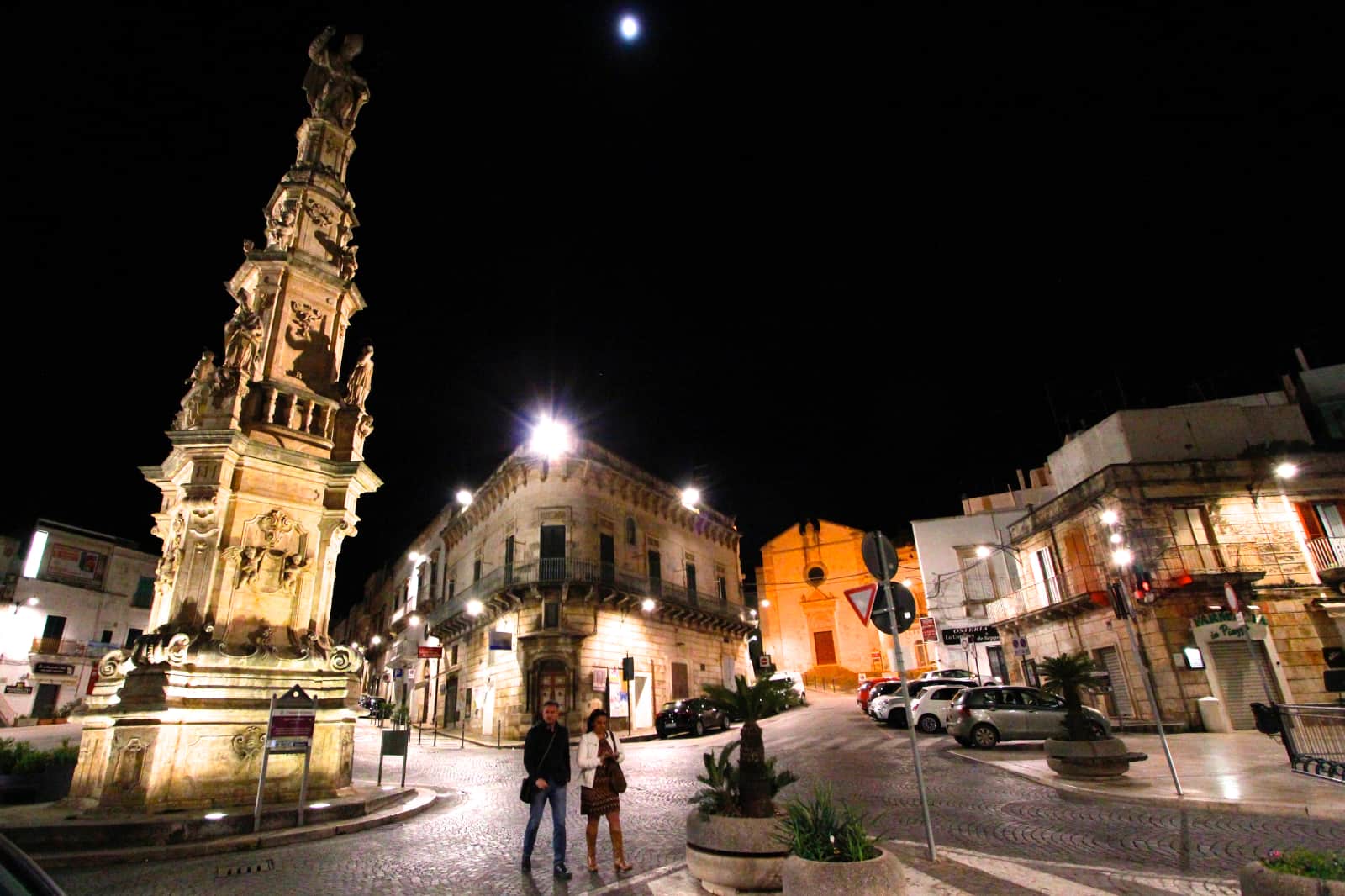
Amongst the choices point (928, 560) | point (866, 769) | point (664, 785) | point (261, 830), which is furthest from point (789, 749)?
point (928, 560)

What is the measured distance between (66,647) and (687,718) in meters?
33.8

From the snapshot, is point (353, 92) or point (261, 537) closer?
point (261, 537)

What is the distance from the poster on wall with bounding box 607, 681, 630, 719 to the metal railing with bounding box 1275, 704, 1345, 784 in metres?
19.9

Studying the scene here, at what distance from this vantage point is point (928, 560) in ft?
106

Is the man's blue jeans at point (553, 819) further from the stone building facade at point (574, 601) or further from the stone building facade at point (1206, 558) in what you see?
the stone building facade at point (1206, 558)

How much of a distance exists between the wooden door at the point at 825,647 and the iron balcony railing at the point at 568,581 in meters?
16.4

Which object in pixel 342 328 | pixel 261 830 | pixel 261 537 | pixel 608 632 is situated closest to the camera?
pixel 261 830

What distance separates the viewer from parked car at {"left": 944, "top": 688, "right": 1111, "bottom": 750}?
1405 cm

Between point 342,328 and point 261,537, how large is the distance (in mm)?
4639

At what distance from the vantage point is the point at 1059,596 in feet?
73.5

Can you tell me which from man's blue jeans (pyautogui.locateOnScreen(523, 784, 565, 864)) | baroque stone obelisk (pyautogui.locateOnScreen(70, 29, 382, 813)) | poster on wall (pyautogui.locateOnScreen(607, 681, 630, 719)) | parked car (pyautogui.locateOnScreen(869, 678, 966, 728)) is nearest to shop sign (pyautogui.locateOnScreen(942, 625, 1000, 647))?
parked car (pyautogui.locateOnScreen(869, 678, 966, 728))

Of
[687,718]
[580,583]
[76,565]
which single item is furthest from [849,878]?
[76,565]

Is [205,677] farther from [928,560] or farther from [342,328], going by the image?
[928,560]

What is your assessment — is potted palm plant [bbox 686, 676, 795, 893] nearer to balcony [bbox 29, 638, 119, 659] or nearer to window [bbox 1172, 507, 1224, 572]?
window [bbox 1172, 507, 1224, 572]
